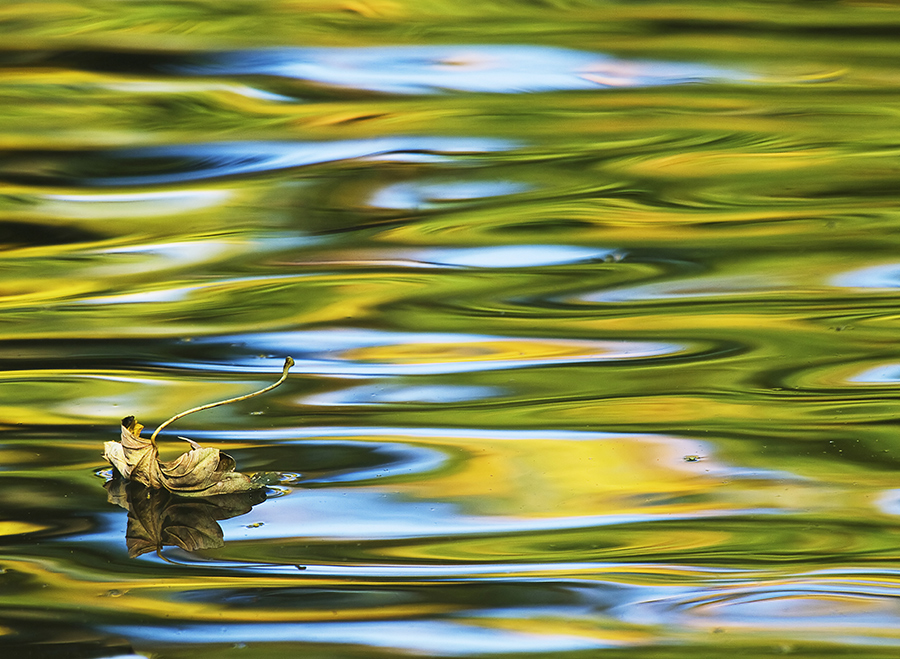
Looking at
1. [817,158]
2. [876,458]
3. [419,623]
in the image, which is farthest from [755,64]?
[419,623]

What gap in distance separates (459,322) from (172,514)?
2.44 feet

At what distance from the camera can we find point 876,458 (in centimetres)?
166

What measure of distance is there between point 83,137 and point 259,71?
17.1 inches

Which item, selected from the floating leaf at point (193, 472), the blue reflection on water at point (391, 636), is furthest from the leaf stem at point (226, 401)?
the blue reflection on water at point (391, 636)

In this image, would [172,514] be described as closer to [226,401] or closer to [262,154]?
[226,401]

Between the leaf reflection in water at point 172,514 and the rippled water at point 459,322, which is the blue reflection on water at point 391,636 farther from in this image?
the leaf reflection in water at point 172,514

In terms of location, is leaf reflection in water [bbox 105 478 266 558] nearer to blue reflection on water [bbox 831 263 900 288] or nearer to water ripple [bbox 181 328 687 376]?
water ripple [bbox 181 328 687 376]

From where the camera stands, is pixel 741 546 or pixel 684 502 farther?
pixel 684 502

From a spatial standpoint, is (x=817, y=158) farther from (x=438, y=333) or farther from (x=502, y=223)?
(x=438, y=333)

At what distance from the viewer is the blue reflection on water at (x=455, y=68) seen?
2.65 m

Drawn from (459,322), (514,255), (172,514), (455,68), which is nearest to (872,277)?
(514,255)

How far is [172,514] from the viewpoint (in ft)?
5.14

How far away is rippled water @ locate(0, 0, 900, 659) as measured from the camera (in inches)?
54.6

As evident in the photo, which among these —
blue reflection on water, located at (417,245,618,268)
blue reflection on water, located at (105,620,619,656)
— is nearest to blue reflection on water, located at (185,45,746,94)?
blue reflection on water, located at (417,245,618,268)
